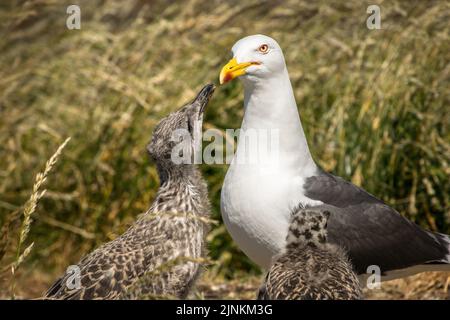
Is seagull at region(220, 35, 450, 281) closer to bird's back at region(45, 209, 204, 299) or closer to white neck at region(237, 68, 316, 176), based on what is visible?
white neck at region(237, 68, 316, 176)

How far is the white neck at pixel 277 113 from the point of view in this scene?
587 centimetres

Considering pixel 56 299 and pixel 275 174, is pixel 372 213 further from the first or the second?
pixel 56 299

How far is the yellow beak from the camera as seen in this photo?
5734 mm

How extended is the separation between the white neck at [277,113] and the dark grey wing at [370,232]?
0.67ft

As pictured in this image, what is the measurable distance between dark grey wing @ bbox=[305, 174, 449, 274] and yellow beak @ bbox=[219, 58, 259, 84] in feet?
2.67

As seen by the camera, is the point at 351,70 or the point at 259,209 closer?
the point at 259,209

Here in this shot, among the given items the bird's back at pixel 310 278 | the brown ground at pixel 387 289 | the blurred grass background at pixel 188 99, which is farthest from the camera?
the blurred grass background at pixel 188 99

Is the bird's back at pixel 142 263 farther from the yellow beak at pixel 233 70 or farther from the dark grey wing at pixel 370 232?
the yellow beak at pixel 233 70

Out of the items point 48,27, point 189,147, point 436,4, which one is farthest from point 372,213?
point 48,27

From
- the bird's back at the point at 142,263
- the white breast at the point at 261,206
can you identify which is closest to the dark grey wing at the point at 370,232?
the white breast at the point at 261,206

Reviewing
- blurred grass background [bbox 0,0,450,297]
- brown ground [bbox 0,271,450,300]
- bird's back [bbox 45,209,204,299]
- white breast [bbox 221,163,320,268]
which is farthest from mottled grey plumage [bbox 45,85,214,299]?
blurred grass background [bbox 0,0,450,297]

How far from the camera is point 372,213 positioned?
5898 millimetres

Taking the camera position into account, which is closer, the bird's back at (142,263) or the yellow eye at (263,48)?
the bird's back at (142,263)

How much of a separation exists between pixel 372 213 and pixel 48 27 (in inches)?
197
